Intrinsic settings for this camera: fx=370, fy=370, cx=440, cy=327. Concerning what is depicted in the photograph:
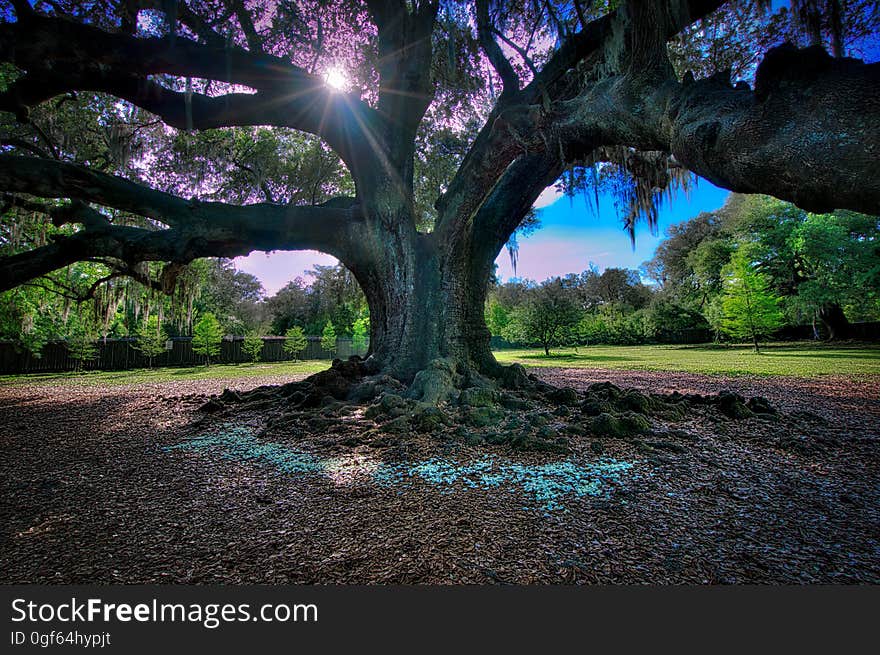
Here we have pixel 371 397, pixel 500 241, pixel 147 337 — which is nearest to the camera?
pixel 371 397

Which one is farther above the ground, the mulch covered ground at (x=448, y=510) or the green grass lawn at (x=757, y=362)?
the mulch covered ground at (x=448, y=510)

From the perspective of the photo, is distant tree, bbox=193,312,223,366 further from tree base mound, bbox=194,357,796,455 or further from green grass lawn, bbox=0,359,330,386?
tree base mound, bbox=194,357,796,455

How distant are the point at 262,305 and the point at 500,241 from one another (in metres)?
37.6

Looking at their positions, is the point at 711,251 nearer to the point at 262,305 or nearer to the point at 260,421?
the point at 260,421

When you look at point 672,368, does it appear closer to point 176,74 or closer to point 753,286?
point 753,286

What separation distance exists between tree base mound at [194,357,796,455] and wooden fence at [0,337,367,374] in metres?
14.3

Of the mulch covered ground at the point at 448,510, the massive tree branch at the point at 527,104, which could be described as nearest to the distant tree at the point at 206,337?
the mulch covered ground at the point at 448,510

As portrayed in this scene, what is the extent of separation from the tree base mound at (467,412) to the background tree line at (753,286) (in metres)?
18.5

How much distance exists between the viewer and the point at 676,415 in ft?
14.5

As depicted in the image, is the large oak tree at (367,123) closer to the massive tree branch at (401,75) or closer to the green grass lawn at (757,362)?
the massive tree branch at (401,75)

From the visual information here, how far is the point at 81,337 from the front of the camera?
48.1 ft

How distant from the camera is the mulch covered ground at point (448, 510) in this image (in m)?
1.57

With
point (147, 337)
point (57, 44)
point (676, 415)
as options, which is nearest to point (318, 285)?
point (147, 337)

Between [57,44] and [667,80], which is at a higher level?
[57,44]
